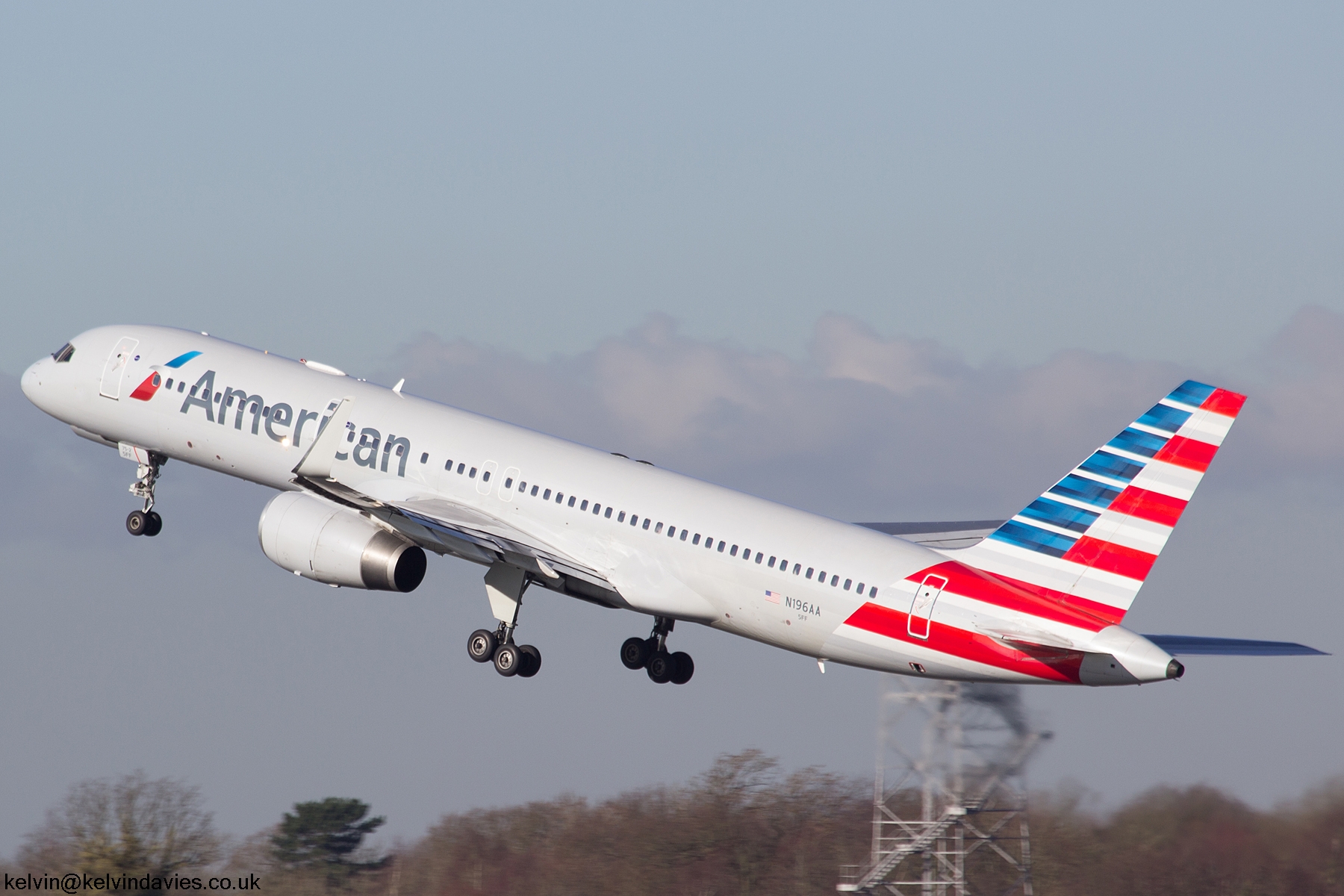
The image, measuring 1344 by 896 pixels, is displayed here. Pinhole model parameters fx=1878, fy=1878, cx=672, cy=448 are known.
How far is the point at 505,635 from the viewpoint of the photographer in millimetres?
47688

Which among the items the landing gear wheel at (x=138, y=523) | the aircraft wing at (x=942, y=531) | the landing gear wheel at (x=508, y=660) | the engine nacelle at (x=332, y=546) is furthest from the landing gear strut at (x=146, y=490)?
the aircraft wing at (x=942, y=531)

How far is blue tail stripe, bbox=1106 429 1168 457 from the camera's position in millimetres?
38656

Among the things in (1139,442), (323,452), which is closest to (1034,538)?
(1139,442)

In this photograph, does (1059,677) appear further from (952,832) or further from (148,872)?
(148,872)

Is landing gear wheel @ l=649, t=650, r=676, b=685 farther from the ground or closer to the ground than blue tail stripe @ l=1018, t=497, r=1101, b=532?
closer to the ground

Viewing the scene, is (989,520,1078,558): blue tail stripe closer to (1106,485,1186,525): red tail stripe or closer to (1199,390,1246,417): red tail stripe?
(1106,485,1186,525): red tail stripe

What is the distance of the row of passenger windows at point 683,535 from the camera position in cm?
4162

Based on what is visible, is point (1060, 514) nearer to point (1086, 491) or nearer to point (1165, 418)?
point (1086, 491)

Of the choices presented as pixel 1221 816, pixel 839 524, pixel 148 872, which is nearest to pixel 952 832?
pixel 1221 816

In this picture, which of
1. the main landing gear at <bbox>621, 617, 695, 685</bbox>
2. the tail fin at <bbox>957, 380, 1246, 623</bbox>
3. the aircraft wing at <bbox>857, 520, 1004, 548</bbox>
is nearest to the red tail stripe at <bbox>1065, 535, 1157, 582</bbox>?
the tail fin at <bbox>957, 380, 1246, 623</bbox>

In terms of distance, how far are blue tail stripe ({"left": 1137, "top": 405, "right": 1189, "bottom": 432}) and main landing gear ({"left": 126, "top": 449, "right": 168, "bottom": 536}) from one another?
2783cm

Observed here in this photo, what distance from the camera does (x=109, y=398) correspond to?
51.8 meters

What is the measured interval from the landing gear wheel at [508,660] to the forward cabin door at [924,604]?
1125 cm

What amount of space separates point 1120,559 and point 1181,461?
2360 millimetres
